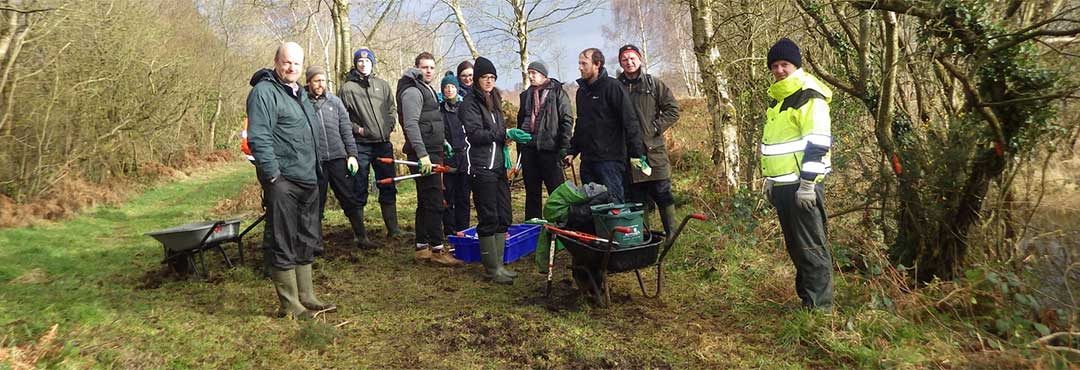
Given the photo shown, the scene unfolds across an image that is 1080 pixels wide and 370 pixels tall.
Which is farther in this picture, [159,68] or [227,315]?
[159,68]

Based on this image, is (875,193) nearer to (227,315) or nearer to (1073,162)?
(1073,162)

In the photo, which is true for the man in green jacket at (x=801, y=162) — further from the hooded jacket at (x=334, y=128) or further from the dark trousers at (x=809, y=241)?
the hooded jacket at (x=334, y=128)

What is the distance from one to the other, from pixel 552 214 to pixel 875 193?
241cm

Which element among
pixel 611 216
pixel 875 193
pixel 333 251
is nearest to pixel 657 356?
pixel 611 216

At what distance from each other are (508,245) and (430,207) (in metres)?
0.82

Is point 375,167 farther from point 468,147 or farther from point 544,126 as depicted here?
point 544,126

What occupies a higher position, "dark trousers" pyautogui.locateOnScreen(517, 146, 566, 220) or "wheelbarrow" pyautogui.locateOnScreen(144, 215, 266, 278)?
"dark trousers" pyautogui.locateOnScreen(517, 146, 566, 220)

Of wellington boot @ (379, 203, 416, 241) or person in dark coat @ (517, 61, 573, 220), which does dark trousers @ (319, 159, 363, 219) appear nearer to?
wellington boot @ (379, 203, 416, 241)

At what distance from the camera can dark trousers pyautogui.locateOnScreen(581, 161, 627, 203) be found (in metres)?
5.40

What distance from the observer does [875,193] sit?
Answer: 4.75 m

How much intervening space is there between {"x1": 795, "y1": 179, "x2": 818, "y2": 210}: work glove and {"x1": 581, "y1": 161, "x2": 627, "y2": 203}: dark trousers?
1.86m

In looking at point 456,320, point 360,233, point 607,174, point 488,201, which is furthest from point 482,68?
point 360,233

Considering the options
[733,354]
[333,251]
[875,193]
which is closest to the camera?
[733,354]

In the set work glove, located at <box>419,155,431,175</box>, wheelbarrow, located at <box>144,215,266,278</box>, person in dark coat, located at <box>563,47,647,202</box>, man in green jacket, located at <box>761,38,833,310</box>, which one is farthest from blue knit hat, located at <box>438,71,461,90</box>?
man in green jacket, located at <box>761,38,833,310</box>
